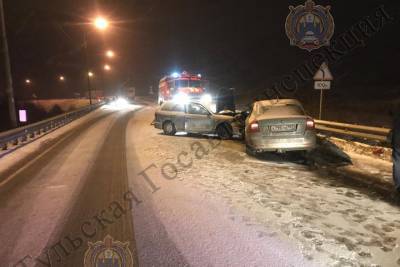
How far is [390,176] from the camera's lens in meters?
8.02

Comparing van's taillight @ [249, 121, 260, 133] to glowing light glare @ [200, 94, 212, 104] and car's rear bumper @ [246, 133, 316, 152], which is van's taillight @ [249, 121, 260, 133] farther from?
glowing light glare @ [200, 94, 212, 104]

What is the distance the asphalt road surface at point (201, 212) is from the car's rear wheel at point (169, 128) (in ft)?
17.3

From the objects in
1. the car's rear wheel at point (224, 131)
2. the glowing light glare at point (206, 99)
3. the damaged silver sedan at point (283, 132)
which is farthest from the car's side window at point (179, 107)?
the glowing light glare at point (206, 99)

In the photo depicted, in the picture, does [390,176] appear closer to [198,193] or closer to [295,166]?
[295,166]

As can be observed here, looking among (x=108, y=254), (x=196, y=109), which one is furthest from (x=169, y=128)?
(x=108, y=254)

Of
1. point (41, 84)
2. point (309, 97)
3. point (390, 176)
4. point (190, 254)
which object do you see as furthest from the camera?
point (41, 84)

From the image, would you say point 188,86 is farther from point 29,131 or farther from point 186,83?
point 29,131

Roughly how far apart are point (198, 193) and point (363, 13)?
55053 millimetres

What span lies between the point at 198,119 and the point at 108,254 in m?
10.5

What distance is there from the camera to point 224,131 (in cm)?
1437

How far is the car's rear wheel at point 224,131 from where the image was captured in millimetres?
14305

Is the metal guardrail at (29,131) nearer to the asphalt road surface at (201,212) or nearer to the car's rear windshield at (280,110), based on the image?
the asphalt road surface at (201,212)

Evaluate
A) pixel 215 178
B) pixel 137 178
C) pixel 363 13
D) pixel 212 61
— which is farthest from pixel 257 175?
pixel 212 61

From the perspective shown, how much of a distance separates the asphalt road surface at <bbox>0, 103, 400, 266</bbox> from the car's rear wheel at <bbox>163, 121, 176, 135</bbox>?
5274 millimetres
